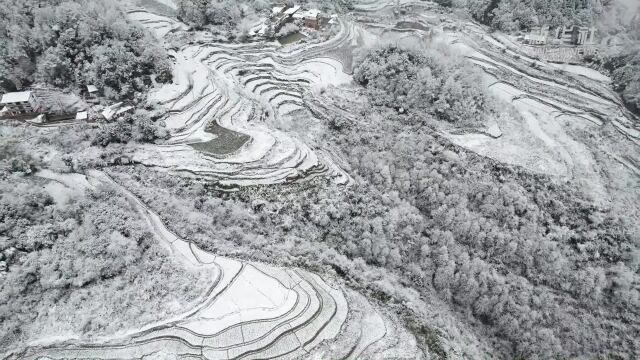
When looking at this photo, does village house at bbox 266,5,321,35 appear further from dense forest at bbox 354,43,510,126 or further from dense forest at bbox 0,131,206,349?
dense forest at bbox 0,131,206,349

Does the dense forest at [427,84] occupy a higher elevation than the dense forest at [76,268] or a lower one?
higher

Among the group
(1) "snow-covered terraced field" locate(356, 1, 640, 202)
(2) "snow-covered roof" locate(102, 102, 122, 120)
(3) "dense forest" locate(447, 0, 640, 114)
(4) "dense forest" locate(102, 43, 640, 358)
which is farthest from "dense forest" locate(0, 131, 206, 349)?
(3) "dense forest" locate(447, 0, 640, 114)

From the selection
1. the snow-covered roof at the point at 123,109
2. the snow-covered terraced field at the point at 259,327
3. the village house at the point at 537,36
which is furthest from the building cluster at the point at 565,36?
the snow-covered roof at the point at 123,109

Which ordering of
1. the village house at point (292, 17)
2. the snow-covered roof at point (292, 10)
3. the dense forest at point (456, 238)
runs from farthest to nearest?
the snow-covered roof at point (292, 10) → the village house at point (292, 17) → the dense forest at point (456, 238)

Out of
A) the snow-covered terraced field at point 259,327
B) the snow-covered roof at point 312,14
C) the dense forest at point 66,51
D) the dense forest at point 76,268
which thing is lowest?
the snow-covered terraced field at point 259,327

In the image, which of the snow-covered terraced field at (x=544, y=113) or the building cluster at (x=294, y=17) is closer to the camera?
the snow-covered terraced field at (x=544, y=113)

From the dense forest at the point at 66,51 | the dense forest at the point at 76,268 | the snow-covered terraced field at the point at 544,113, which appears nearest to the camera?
the dense forest at the point at 76,268

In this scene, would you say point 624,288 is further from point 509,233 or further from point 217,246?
point 217,246

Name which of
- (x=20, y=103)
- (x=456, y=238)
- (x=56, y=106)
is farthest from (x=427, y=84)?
(x=20, y=103)

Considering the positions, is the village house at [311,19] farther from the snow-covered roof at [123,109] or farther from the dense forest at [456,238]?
the snow-covered roof at [123,109]
